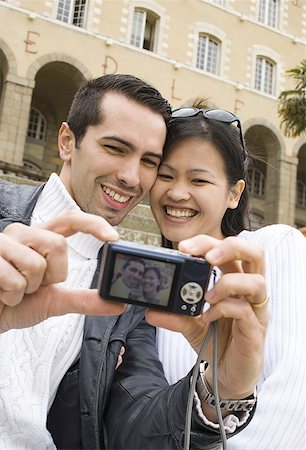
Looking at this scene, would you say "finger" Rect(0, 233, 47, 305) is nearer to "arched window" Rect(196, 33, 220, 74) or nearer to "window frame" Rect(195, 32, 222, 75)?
"window frame" Rect(195, 32, 222, 75)

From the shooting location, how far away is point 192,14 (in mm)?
19500

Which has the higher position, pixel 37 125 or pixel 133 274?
pixel 37 125

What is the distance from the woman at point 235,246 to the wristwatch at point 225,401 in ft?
0.78

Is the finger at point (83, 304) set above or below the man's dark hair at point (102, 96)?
below

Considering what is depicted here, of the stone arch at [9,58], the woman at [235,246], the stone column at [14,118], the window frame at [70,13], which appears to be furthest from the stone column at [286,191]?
the woman at [235,246]

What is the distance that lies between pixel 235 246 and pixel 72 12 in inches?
727

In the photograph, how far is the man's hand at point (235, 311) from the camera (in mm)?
1235

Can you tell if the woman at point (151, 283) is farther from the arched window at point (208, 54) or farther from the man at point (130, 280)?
the arched window at point (208, 54)

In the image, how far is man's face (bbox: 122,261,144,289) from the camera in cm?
121

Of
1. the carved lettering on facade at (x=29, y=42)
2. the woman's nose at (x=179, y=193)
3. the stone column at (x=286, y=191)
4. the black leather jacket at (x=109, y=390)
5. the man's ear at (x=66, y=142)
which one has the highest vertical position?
the carved lettering on facade at (x=29, y=42)

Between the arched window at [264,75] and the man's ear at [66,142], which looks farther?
the arched window at [264,75]

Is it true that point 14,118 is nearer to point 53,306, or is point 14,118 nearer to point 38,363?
point 38,363

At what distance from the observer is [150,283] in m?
1.22

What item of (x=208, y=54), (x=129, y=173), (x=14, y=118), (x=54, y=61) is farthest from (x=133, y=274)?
(x=208, y=54)
